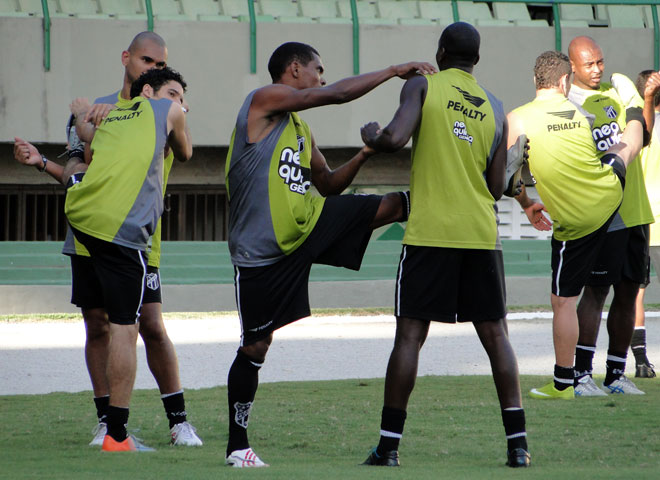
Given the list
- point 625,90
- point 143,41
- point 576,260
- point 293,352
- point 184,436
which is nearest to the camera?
point 184,436

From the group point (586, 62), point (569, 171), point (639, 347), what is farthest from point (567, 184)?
point (639, 347)

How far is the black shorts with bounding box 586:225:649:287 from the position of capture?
23.2 feet

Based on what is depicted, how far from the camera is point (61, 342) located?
11.5 meters

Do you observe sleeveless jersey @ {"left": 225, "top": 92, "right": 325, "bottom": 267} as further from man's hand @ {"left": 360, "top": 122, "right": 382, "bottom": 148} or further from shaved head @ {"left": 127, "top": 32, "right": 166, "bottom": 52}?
shaved head @ {"left": 127, "top": 32, "right": 166, "bottom": 52}

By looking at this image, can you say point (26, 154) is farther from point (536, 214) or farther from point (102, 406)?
point (536, 214)

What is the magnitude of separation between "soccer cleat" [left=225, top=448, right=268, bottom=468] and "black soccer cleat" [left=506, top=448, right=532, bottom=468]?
1.09m

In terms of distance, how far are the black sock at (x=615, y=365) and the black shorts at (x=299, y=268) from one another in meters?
2.93

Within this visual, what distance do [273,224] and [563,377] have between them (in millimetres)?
2849

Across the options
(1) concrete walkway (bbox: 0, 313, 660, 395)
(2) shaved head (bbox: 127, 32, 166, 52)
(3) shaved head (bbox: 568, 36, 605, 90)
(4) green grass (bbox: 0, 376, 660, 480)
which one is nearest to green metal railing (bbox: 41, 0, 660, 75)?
(1) concrete walkway (bbox: 0, 313, 660, 395)

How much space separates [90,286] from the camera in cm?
559

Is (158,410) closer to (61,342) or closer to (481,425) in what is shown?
(481,425)

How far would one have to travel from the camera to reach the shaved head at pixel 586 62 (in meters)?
7.17

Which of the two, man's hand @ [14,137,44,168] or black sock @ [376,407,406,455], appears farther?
man's hand @ [14,137,44,168]

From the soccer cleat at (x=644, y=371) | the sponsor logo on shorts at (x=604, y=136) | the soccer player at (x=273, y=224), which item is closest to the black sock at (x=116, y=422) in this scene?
the soccer player at (x=273, y=224)
